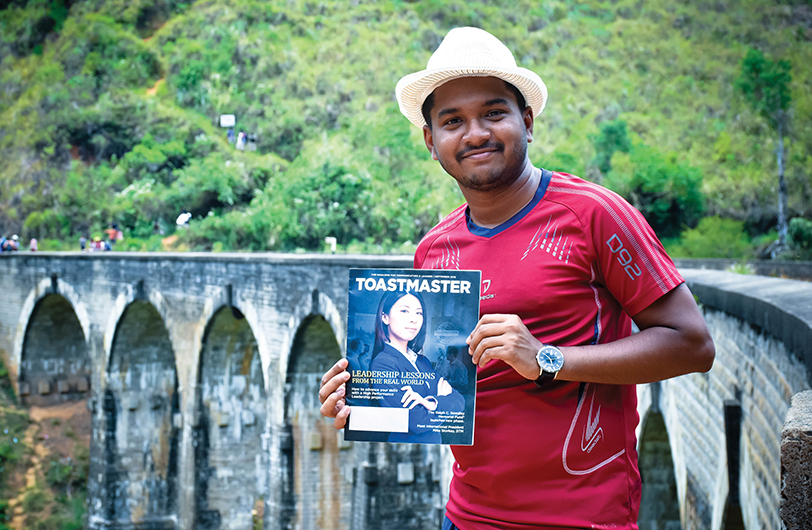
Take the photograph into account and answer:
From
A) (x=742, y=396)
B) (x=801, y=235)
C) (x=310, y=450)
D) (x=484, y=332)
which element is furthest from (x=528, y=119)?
(x=801, y=235)

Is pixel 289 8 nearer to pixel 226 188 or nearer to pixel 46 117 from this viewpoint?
pixel 46 117

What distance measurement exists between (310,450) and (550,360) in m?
12.7

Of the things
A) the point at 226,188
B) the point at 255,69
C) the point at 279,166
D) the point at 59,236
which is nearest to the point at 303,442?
the point at 226,188

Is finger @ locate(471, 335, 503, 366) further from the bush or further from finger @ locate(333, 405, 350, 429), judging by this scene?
the bush

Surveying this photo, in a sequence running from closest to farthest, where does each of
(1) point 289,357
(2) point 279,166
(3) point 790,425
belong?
(3) point 790,425 < (1) point 289,357 < (2) point 279,166

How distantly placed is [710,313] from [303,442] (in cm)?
936

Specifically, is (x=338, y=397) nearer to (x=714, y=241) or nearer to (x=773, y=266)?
(x=773, y=266)

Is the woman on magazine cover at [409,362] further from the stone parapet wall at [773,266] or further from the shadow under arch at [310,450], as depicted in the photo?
the shadow under arch at [310,450]

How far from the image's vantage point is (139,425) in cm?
1966

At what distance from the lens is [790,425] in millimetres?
1585

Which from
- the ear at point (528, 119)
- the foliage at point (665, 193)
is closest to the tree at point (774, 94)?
the foliage at point (665, 193)

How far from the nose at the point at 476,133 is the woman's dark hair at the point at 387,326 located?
→ 484mm

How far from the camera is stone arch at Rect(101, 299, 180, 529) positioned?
19094 mm

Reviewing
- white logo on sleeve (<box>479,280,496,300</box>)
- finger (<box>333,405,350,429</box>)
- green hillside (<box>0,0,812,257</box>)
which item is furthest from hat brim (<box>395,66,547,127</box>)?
green hillside (<box>0,0,812,257</box>)
